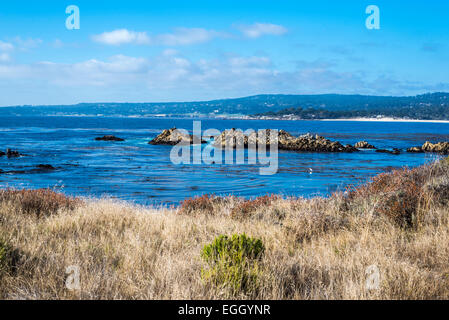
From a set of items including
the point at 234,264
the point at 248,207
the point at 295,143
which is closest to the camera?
the point at 234,264

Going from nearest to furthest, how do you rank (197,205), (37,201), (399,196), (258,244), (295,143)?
1. (258,244)
2. (399,196)
3. (37,201)
4. (197,205)
5. (295,143)

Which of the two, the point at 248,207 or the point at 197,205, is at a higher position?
the point at 248,207

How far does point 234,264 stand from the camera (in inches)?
202

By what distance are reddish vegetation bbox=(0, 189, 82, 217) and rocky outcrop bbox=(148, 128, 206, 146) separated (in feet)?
153

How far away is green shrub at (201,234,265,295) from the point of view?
15.7ft

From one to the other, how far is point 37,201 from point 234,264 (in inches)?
264

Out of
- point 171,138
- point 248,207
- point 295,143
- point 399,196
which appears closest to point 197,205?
point 248,207

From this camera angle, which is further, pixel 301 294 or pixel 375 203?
pixel 375 203

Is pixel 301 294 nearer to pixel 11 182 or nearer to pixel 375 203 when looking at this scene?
pixel 375 203

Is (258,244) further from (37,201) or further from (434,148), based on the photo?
(434,148)

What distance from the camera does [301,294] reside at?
478 centimetres

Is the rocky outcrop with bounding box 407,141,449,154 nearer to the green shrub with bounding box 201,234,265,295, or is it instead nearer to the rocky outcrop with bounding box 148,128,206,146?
the rocky outcrop with bounding box 148,128,206,146
